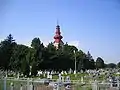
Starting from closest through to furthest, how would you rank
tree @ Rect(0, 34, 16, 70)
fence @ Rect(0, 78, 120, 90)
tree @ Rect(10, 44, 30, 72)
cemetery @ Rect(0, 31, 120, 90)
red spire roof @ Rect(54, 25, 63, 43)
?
fence @ Rect(0, 78, 120, 90)
cemetery @ Rect(0, 31, 120, 90)
tree @ Rect(10, 44, 30, 72)
tree @ Rect(0, 34, 16, 70)
red spire roof @ Rect(54, 25, 63, 43)

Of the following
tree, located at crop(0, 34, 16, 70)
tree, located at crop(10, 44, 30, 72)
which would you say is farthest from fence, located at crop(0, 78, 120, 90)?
tree, located at crop(0, 34, 16, 70)

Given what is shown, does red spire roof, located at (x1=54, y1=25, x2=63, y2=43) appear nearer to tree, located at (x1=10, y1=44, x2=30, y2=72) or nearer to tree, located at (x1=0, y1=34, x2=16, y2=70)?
tree, located at (x1=0, y1=34, x2=16, y2=70)

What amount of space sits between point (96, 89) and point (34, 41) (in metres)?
48.4

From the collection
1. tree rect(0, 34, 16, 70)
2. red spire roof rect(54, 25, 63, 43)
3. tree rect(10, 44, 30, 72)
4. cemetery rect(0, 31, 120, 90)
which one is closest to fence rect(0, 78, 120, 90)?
cemetery rect(0, 31, 120, 90)

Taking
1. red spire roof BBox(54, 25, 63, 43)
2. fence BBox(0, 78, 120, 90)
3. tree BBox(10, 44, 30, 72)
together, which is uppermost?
red spire roof BBox(54, 25, 63, 43)

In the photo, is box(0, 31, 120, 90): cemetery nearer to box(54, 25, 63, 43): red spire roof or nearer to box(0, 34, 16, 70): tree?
box(0, 34, 16, 70): tree

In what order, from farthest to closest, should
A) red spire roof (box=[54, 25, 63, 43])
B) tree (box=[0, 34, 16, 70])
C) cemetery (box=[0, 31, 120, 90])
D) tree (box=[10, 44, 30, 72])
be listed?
1. red spire roof (box=[54, 25, 63, 43])
2. tree (box=[0, 34, 16, 70])
3. tree (box=[10, 44, 30, 72])
4. cemetery (box=[0, 31, 120, 90])

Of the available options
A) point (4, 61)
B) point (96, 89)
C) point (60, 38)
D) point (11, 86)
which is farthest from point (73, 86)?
point (60, 38)

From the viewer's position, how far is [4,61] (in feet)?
170

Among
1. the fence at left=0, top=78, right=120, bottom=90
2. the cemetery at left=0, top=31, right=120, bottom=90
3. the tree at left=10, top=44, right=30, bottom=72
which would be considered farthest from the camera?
the tree at left=10, top=44, right=30, bottom=72

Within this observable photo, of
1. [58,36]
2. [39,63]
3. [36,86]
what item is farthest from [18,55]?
[36,86]

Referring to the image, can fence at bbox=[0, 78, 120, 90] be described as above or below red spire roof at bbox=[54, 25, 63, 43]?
below

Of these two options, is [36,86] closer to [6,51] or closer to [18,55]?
[18,55]

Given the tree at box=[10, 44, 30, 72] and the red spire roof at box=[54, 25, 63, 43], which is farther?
the red spire roof at box=[54, 25, 63, 43]
